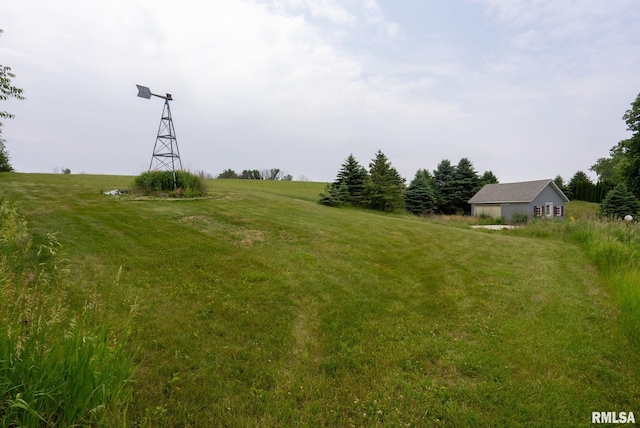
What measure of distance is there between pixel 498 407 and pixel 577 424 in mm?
556

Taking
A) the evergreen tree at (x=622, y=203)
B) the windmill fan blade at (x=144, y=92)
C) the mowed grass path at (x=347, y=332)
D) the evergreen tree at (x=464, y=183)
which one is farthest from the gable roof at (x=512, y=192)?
the windmill fan blade at (x=144, y=92)

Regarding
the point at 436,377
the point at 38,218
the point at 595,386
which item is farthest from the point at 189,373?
the point at 38,218

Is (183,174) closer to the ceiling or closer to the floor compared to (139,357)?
closer to the ceiling

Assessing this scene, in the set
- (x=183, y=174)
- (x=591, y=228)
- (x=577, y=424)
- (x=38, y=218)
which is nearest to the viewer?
(x=577, y=424)

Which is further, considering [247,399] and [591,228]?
[591,228]

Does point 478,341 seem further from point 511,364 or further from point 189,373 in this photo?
point 189,373

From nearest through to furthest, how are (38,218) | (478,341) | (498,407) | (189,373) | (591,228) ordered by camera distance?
(498,407), (189,373), (478,341), (38,218), (591,228)

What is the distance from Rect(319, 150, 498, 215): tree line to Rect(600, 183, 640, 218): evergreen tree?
10.4 m

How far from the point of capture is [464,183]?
100ft

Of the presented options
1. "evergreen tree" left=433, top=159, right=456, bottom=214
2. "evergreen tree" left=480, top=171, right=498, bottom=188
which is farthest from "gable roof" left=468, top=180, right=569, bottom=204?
"evergreen tree" left=480, top=171, right=498, bottom=188

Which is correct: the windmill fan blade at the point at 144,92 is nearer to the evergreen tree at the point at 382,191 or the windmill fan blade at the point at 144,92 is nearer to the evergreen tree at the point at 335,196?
the evergreen tree at the point at 335,196

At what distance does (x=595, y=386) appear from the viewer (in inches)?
105

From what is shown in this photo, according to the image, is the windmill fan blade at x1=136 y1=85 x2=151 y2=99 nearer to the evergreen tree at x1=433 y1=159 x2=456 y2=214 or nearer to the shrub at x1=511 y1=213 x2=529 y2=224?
the shrub at x1=511 y1=213 x2=529 y2=224

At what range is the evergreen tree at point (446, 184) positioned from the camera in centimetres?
3056
